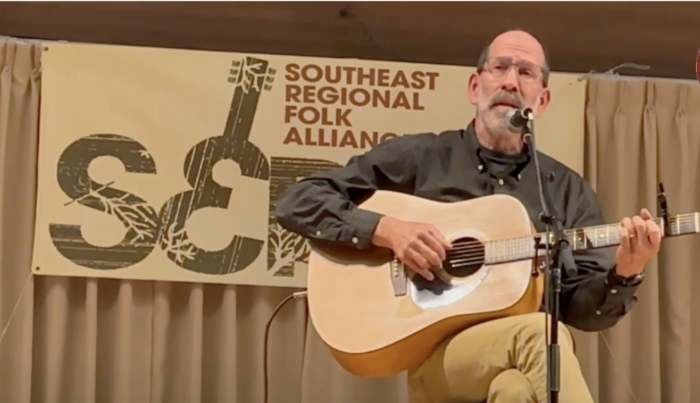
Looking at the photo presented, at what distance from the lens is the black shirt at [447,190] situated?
1.90 meters

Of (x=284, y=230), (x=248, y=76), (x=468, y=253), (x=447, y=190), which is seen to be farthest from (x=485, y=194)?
(x=248, y=76)

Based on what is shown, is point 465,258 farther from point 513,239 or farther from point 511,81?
point 511,81

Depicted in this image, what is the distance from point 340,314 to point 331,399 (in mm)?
853

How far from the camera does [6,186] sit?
8.70 ft

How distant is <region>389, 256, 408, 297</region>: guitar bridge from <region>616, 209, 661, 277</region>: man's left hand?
0.43 m

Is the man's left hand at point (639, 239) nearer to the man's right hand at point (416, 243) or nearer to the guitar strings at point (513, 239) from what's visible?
the guitar strings at point (513, 239)

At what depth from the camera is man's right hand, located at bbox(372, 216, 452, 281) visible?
72.2 inches

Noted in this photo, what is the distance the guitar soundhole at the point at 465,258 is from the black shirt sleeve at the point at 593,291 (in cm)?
17

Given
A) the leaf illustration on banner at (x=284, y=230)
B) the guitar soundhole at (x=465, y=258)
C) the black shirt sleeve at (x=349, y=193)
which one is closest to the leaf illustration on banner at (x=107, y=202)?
the leaf illustration on banner at (x=284, y=230)

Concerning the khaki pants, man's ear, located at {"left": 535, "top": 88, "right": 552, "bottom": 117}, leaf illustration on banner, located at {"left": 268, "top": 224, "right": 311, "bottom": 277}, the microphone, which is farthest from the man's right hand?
leaf illustration on banner, located at {"left": 268, "top": 224, "right": 311, "bottom": 277}

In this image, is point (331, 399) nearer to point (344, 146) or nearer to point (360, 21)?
point (344, 146)

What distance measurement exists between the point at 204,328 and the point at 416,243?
3.48 ft

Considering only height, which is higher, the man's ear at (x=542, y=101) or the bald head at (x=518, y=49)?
the bald head at (x=518, y=49)

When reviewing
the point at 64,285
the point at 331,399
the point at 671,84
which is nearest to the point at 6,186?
the point at 64,285
